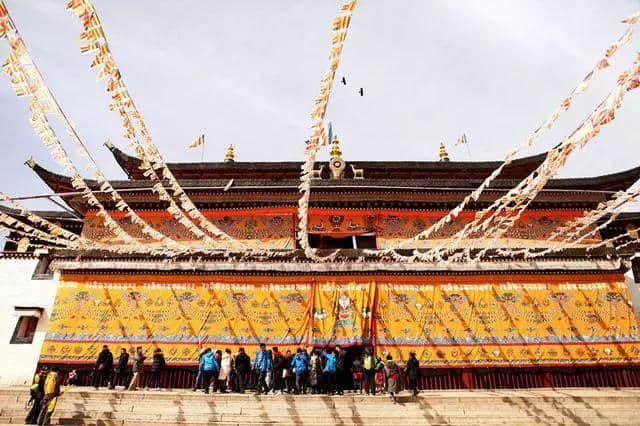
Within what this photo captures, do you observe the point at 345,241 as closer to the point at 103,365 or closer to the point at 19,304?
the point at 103,365

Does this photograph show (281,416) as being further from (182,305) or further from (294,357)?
(182,305)

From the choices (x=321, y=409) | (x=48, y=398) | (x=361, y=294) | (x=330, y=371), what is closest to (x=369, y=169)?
(x=361, y=294)

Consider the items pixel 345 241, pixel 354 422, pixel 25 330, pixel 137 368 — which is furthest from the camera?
pixel 345 241

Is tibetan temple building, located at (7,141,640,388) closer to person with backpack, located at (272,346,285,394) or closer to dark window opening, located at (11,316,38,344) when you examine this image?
person with backpack, located at (272,346,285,394)

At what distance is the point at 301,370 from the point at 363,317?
2543 mm

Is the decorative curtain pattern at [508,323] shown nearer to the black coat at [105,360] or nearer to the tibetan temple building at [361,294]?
the tibetan temple building at [361,294]

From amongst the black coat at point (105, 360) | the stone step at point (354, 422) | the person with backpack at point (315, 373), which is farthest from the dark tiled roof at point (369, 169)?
the stone step at point (354, 422)

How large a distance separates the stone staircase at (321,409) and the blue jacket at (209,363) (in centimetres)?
90

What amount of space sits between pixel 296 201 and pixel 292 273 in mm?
2378

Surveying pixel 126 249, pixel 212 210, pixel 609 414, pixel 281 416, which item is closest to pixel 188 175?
pixel 212 210

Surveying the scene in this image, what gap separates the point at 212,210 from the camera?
12.9 m

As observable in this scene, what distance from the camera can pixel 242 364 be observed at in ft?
32.0

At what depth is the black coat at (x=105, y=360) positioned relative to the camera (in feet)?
32.9

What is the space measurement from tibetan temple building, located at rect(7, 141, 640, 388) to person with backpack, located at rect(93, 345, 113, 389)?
792 mm
